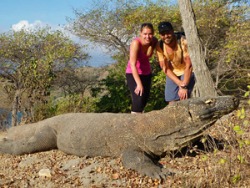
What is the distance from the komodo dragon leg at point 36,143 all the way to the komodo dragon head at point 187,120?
6.14 ft

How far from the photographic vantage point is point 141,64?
219 inches

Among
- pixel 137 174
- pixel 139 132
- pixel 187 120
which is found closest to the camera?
pixel 137 174

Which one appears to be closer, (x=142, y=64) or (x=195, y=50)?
(x=142, y=64)

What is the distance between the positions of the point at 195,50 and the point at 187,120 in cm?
308

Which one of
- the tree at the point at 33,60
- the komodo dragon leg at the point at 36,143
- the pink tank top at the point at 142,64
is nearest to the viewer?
the pink tank top at the point at 142,64

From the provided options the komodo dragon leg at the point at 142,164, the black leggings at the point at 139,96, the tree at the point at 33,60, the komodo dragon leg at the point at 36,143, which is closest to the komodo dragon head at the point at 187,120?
the komodo dragon leg at the point at 142,164

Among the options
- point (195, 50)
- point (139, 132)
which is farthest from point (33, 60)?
point (139, 132)

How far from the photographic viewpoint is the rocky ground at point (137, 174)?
3.81 meters

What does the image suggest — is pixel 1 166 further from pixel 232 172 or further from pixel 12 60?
pixel 12 60

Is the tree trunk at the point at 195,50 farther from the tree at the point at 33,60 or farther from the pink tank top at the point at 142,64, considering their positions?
the tree at the point at 33,60

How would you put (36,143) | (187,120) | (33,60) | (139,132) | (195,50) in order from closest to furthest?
1. (187,120)
2. (139,132)
3. (36,143)
4. (195,50)
5. (33,60)

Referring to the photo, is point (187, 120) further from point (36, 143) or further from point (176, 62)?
point (36, 143)

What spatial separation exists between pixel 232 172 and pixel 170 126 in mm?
1141

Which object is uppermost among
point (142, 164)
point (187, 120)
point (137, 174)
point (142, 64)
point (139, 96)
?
point (142, 64)
